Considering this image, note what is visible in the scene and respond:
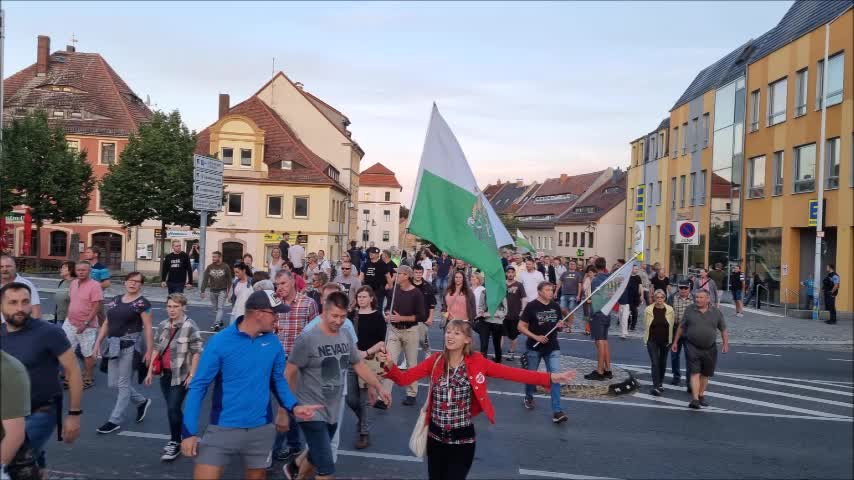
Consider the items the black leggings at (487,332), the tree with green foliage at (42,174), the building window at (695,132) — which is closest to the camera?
the black leggings at (487,332)

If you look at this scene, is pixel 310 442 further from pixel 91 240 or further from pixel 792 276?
pixel 91 240

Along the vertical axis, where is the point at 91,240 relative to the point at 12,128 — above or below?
below

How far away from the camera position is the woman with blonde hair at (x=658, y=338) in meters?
12.1

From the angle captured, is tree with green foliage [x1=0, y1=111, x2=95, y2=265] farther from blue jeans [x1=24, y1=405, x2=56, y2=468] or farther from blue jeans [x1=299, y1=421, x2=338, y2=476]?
blue jeans [x1=299, y1=421, x2=338, y2=476]

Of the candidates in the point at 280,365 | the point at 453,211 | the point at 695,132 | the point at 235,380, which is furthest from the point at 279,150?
the point at 235,380

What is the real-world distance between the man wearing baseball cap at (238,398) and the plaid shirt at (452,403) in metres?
0.91

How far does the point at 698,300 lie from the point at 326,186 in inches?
1718

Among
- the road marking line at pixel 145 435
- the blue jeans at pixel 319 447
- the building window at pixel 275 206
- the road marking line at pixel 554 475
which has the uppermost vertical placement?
the building window at pixel 275 206

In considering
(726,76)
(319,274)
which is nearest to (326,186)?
(726,76)

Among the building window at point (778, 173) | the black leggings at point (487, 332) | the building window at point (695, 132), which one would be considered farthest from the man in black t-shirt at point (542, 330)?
the building window at point (695, 132)

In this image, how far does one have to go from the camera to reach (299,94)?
62406mm

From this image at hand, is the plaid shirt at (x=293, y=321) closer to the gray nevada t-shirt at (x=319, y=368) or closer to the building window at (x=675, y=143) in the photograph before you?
the gray nevada t-shirt at (x=319, y=368)

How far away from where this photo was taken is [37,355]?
555cm

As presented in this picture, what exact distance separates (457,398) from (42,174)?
3746cm
